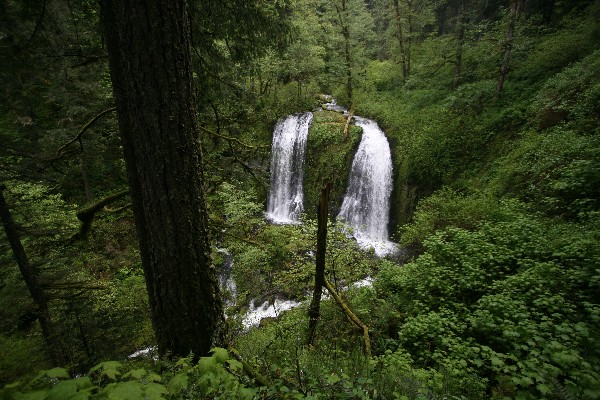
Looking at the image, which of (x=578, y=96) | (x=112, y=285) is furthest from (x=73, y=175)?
(x=578, y=96)

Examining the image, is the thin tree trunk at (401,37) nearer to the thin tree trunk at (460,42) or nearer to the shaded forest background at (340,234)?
the shaded forest background at (340,234)

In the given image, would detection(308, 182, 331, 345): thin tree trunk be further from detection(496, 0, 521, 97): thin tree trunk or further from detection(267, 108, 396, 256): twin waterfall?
detection(496, 0, 521, 97): thin tree trunk

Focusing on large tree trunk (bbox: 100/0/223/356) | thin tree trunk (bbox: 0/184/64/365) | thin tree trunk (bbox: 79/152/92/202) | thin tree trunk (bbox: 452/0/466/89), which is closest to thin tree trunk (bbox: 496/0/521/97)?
thin tree trunk (bbox: 452/0/466/89)

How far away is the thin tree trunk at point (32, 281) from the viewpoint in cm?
600

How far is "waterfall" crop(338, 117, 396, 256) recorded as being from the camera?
13977 millimetres

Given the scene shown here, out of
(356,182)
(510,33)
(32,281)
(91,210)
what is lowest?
(32,281)

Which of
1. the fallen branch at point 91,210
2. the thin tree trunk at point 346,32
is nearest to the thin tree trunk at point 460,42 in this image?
the thin tree trunk at point 346,32

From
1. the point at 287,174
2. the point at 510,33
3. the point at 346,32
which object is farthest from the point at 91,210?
the point at 346,32

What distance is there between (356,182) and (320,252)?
10233 millimetres

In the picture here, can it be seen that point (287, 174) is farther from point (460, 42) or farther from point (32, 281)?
point (32, 281)

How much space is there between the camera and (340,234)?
8141 mm

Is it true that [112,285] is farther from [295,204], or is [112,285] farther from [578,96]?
[578,96]

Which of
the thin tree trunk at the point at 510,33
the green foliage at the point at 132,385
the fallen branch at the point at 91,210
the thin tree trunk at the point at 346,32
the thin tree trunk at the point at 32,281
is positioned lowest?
the thin tree trunk at the point at 32,281

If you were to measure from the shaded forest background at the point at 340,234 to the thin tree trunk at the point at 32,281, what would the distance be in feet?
0.85
